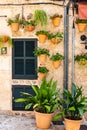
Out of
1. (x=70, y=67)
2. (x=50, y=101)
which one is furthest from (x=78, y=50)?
(x=50, y=101)

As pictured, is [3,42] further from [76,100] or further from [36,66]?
[76,100]

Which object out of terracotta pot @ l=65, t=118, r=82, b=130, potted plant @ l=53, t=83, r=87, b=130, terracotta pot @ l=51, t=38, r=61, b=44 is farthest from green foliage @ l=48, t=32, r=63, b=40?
terracotta pot @ l=65, t=118, r=82, b=130

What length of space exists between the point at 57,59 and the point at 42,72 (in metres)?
0.64

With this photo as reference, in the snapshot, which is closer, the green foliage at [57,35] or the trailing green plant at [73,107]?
the trailing green plant at [73,107]

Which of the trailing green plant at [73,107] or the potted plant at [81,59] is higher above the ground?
the potted plant at [81,59]

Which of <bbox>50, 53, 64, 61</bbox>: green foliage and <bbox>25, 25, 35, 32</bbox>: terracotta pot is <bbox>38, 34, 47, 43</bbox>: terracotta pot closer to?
<bbox>25, 25, 35, 32</bbox>: terracotta pot

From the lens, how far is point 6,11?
364 inches

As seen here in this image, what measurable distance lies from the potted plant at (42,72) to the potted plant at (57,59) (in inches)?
13.5

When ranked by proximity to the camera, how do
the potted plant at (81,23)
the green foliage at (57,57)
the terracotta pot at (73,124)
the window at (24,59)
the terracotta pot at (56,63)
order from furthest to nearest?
1. the window at (24,59)
2. the terracotta pot at (56,63)
3. the green foliage at (57,57)
4. the potted plant at (81,23)
5. the terracotta pot at (73,124)

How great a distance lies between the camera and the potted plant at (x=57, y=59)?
9.02 meters

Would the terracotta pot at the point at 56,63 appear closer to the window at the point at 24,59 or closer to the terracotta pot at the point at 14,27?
the window at the point at 24,59

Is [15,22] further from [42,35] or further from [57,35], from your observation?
[57,35]

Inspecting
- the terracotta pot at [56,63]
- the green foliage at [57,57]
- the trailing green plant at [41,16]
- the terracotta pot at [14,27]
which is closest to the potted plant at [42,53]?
the green foliage at [57,57]

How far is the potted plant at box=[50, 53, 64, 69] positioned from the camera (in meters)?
9.02
